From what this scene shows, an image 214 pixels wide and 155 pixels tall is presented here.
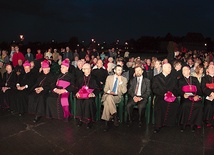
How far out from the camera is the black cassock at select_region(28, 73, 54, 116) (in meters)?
5.75

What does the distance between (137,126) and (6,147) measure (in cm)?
319

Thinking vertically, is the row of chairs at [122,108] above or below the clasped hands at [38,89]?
below

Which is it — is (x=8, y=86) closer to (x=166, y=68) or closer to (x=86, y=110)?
(x=86, y=110)

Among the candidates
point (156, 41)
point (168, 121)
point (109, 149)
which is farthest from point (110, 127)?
point (156, 41)

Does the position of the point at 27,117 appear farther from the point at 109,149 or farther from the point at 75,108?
the point at 109,149

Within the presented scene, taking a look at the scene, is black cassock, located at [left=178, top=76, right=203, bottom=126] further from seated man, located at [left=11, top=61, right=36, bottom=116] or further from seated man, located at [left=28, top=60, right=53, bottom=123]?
seated man, located at [left=11, top=61, right=36, bottom=116]

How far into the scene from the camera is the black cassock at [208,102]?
525 centimetres

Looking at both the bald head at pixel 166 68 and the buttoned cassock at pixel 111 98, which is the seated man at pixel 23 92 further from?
the bald head at pixel 166 68

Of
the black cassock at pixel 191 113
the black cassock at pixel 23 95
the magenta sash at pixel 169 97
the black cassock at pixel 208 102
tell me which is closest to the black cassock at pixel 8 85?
the black cassock at pixel 23 95

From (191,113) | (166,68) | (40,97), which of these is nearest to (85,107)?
(40,97)

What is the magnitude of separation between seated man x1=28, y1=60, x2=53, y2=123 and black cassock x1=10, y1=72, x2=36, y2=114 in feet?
0.95

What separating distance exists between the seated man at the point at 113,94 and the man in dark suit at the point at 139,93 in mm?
277

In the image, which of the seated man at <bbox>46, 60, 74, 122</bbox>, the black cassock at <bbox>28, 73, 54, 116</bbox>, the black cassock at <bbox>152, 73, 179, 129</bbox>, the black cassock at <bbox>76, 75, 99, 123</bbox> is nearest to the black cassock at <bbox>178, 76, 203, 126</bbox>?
the black cassock at <bbox>152, 73, 179, 129</bbox>

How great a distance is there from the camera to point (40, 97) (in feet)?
19.0
